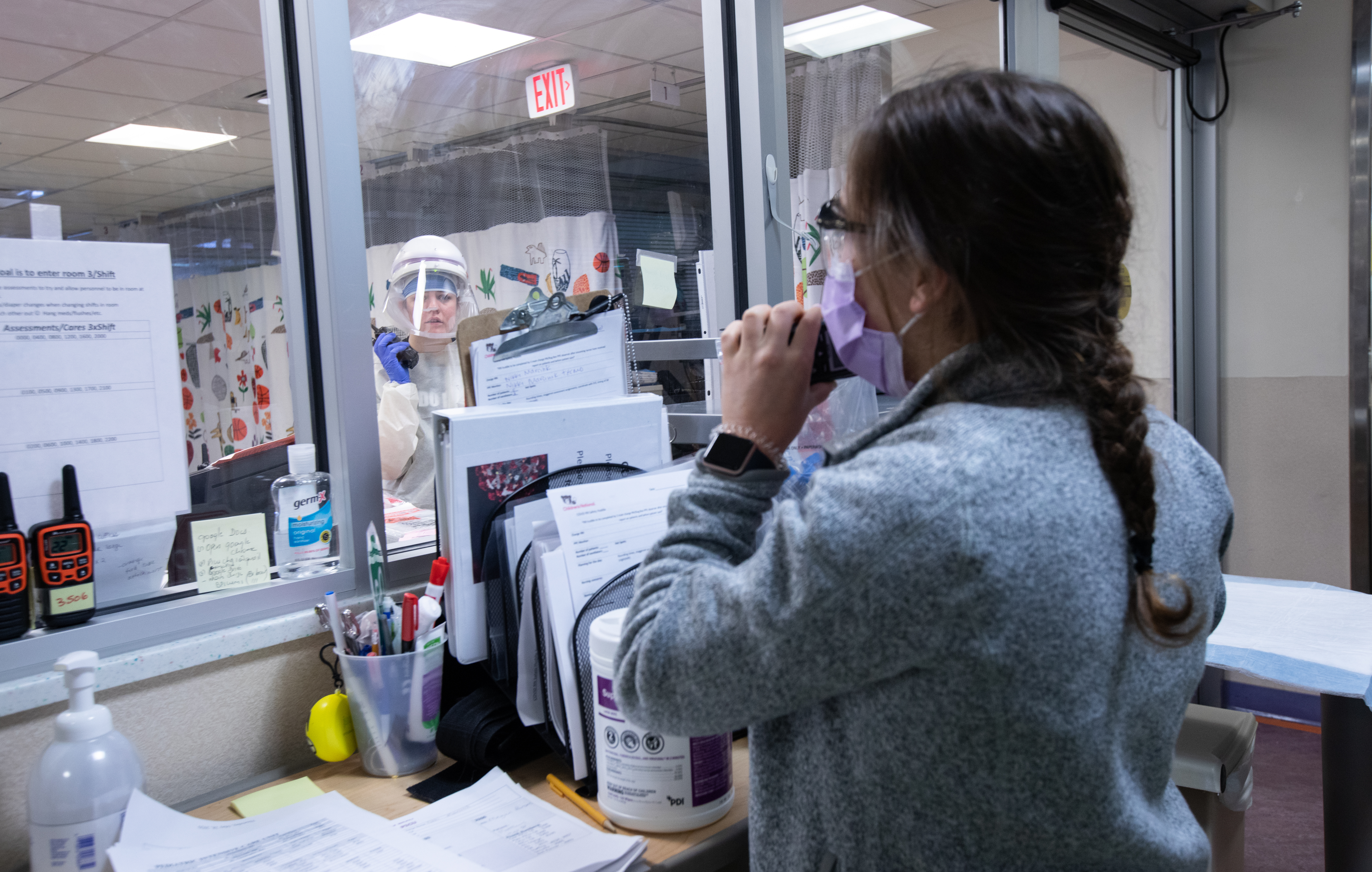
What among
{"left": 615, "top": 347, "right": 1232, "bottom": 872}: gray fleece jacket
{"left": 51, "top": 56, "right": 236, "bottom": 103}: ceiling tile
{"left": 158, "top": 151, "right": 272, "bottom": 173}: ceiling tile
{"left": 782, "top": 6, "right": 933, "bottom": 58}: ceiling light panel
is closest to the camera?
{"left": 615, "top": 347, "right": 1232, "bottom": 872}: gray fleece jacket

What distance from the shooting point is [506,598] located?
107cm

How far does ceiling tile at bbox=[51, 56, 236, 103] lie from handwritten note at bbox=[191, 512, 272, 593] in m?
2.00

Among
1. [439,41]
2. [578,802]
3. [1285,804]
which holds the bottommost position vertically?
[1285,804]

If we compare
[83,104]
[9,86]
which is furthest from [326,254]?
[9,86]

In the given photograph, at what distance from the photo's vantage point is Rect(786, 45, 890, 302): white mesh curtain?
1.60m

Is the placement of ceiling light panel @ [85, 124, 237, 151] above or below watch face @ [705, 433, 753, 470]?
above

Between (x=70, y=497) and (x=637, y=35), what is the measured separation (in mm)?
2380

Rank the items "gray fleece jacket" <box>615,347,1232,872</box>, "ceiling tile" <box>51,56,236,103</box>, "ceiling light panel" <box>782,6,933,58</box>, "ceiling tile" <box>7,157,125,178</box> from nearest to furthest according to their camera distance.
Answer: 1. "gray fleece jacket" <box>615,347,1232,872</box>
2. "ceiling tile" <box>7,157,125,178</box>
3. "ceiling light panel" <box>782,6,933,58</box>
4. "ceiling tile" <box>51,56,236,103</box>

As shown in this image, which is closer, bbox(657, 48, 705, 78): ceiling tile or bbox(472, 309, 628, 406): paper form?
bbox(472, 309, 628, 406): paper form

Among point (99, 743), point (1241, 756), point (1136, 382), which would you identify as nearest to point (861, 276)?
point (1136, 382)

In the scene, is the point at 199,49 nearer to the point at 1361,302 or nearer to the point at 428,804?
the point at 428,804

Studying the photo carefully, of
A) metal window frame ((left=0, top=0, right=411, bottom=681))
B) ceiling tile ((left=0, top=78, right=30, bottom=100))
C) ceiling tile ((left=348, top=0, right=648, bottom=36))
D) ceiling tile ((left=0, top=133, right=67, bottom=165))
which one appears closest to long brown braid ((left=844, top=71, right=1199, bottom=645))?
metal window frame ((left=0, top=0, right=411, bottom=681))

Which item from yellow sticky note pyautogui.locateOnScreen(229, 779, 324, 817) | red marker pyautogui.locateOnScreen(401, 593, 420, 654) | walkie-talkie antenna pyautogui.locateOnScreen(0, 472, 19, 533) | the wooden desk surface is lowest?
the wooden desk surface

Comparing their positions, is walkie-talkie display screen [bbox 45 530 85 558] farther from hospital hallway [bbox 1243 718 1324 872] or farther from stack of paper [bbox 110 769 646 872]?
hospital hallway [bbox 1243 718 1324 872]
